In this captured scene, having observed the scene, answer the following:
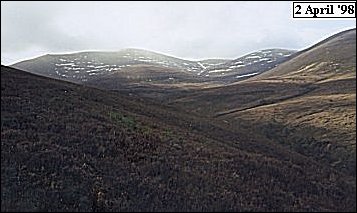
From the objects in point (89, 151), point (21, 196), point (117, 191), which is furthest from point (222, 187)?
point (21, 196)

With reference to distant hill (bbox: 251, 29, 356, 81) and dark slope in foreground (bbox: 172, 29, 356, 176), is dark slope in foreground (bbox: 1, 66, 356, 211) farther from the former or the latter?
distant hill (bbox: 251, 29, 356, 81)

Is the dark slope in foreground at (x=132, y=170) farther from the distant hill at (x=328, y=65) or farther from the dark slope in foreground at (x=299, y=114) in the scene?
the distant hill at (x=328, y=65)

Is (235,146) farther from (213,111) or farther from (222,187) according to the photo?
(213,111)

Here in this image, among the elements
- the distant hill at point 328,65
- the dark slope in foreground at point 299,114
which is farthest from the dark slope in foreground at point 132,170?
the distant hill at point 328,65

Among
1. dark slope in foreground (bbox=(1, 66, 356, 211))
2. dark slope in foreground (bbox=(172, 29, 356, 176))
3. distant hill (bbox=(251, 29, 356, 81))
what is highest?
dark slope in foreground (bbox=(1, 66, 356, 211))

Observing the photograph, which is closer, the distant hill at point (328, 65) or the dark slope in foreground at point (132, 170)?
the dark slope in foreground at point (132, 170)

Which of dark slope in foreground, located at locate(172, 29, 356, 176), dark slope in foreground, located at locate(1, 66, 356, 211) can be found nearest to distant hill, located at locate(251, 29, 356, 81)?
dark slope in foreground, located at locate(172, 29, 356, 176)

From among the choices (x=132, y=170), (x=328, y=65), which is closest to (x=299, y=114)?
(x=132, y=170)

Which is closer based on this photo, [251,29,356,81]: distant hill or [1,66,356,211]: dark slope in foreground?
[1,66,356,211]: dark slope in foreground
